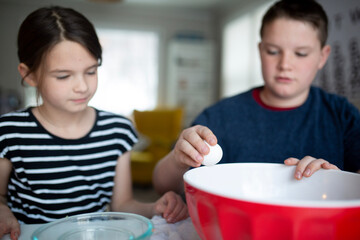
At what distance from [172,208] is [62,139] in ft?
1.43

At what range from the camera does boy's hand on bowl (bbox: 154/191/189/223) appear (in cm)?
64

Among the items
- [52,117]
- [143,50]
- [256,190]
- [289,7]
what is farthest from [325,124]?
[143,50]

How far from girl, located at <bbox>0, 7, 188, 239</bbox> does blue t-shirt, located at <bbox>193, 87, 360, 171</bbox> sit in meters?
0.30

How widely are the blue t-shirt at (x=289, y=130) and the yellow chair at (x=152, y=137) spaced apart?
3.14m

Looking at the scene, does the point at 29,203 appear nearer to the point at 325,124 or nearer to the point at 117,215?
the point at 117,215

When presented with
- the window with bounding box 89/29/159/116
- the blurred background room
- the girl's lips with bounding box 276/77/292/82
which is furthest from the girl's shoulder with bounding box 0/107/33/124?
the window with bounding box 89/29/159/116

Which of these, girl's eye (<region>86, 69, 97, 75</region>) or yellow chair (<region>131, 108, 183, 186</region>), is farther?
yellow chair (<region>131, 108, 183, 186</region>)

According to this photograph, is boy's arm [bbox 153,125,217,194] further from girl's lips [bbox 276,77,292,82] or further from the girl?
girl's lips [bbox 276,77,292,82]

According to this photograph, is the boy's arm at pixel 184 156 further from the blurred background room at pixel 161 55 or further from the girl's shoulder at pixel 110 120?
the blurred background room at pixel 161 55

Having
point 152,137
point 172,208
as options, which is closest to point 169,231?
point 172,208

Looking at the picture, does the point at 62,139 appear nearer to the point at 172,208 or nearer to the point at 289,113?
the point at 172,208

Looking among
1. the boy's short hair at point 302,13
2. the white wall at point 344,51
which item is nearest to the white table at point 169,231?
the boy's short hair at point 302,13

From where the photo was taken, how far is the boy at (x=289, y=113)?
91 cm

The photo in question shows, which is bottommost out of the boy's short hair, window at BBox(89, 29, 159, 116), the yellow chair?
the yellow chair
